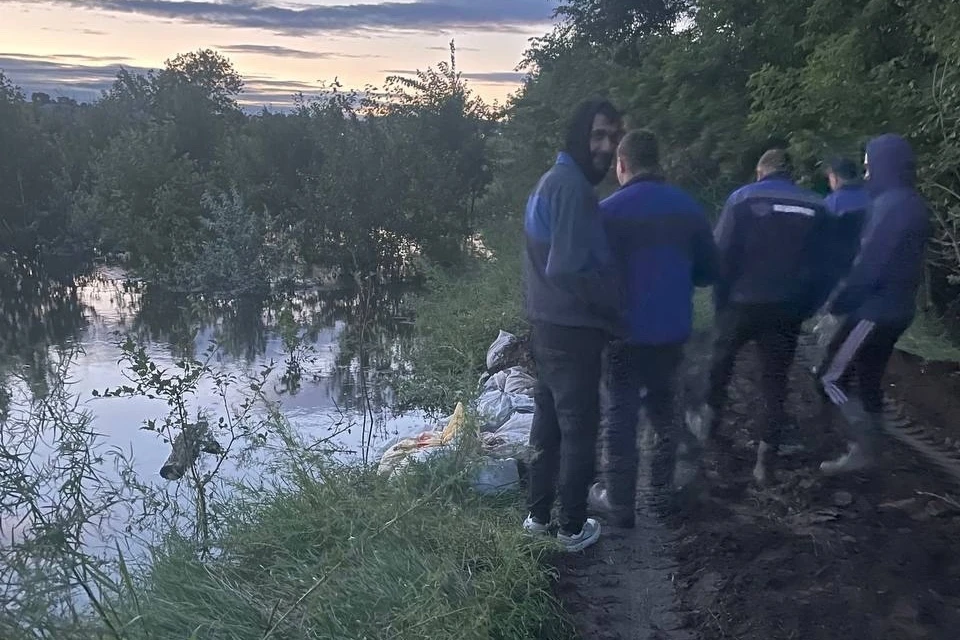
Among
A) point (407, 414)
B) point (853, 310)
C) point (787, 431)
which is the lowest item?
point (407, 414)

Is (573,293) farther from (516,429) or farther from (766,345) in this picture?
(516,429)

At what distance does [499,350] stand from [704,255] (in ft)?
17.1

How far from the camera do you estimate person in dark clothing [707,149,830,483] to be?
4.21 meters

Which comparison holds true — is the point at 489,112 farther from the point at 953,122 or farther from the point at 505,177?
the point at 953,122

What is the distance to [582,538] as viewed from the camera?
4.06m

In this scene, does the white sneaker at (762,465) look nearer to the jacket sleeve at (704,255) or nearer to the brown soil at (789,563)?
the brown soil at (789,563)

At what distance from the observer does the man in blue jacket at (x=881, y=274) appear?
4.14 m

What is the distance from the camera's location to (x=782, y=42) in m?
11.0

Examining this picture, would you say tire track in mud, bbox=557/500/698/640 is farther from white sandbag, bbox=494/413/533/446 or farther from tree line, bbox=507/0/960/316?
tree line, bbox=507/0/960/316

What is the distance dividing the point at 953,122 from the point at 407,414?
551cm

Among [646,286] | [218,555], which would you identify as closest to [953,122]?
[646,286]

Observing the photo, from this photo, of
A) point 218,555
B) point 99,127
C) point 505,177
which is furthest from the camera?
point 99,127

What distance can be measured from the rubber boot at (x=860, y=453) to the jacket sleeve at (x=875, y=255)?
0.79m

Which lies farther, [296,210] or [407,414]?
[296,210]
